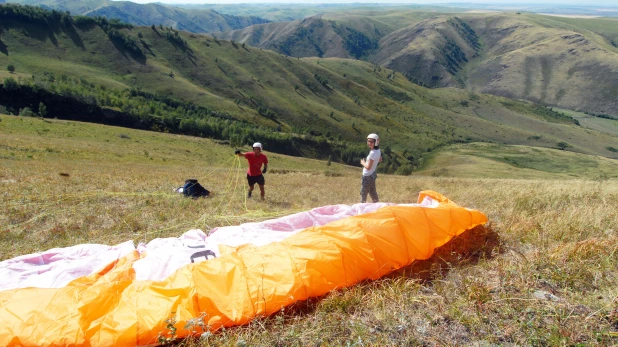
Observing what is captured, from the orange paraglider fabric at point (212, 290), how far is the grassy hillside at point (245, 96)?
76.3 m

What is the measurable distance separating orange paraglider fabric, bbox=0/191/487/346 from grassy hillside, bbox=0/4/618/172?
3002 inches

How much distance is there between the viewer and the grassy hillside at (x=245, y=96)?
93688 mm

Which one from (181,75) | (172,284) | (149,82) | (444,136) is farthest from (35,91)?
(444,136)

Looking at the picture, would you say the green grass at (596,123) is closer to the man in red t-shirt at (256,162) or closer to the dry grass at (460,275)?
the man in red t-shirt at (256,162)

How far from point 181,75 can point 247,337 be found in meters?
138

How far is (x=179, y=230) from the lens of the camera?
8.57 metres

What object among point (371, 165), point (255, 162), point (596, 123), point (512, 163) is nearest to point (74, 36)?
point (255, 162)

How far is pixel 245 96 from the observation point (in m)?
124

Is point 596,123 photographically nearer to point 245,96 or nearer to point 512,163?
point 512,163

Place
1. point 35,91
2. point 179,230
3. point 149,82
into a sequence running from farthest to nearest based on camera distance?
point 149,82 < point 35,91 < point 179,230

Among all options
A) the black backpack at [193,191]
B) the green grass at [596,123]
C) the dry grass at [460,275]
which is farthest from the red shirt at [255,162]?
the green grass at [596,123]

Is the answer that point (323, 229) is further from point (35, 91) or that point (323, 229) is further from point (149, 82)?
point (149, 82)

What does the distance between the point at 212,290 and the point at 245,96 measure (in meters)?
125

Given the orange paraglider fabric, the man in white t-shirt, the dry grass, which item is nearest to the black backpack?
the dry grass
